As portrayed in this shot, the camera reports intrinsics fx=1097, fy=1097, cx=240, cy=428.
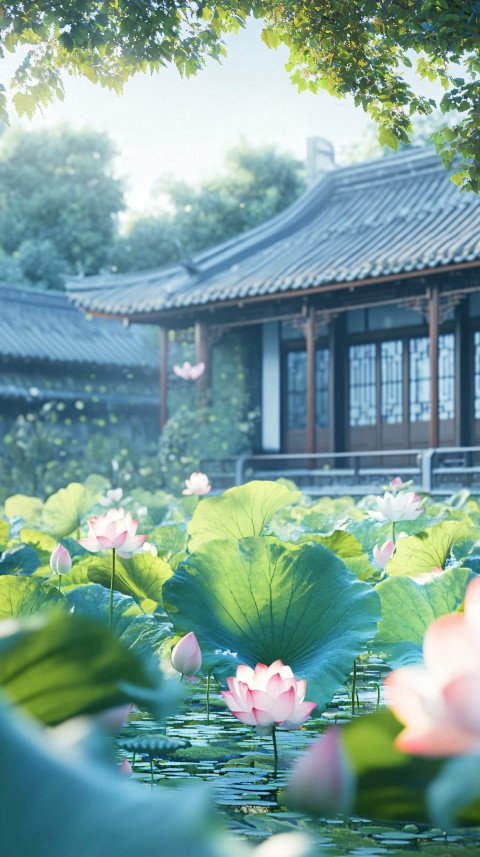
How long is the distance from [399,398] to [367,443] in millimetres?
592

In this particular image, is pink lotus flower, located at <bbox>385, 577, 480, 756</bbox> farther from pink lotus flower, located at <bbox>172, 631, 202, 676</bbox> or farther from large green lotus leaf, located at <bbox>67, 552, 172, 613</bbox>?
large green lotus leaf, located at <bbox>67, 552, 172, 613</bbox>

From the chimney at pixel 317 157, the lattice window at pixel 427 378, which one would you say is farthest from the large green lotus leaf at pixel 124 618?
the chimney at pixel 317 157

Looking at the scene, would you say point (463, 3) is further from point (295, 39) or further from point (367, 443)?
point (367, 443)

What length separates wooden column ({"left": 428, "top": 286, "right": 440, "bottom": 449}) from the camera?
9875 mm

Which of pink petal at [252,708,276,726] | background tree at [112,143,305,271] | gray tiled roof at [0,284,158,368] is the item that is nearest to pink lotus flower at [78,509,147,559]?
pink petal at [252,708,276,726]

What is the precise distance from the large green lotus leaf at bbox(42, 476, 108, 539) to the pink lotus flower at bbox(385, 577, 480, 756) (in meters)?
3.31

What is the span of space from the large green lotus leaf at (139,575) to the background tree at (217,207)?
784 inches

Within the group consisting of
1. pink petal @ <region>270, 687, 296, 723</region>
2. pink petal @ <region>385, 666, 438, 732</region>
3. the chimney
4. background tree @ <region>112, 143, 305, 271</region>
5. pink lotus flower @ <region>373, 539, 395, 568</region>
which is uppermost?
background tree @ <region>112, 143, 305, 271</region>

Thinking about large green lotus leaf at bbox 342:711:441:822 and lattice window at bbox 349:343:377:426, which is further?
lattice window at bbox 349:343:377:426

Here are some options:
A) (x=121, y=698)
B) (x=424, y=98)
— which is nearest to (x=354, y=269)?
(x=424, y=98)

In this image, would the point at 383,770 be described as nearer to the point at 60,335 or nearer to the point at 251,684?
the point at 251,684

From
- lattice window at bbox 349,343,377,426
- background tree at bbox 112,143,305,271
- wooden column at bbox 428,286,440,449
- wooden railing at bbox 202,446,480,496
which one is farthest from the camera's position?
background tree at bbox 112,143,305,271

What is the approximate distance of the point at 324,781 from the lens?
→ 1.53ft

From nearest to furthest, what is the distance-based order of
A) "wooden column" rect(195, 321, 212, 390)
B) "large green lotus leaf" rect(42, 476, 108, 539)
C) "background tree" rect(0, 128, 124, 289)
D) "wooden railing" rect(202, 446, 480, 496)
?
"large green lotus leaf" rect(42, 476, 108, 539) → "wooden railing" rect(202, 446, 480, 496) → "wooden column" rect(195, 321, 212, 390) → "background tree" rect(0, 128, 124, 289)
